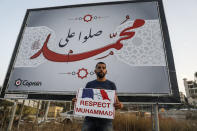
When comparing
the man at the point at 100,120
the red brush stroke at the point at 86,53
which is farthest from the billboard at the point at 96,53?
the man at the point at 100,120

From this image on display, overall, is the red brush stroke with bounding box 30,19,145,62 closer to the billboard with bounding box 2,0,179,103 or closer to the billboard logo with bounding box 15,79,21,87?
the billboard with bounding box 2,0,179,103

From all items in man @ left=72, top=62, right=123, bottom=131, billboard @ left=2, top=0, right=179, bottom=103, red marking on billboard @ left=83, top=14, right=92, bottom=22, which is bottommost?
man @ left=72, top=62, right=123, bottom=131

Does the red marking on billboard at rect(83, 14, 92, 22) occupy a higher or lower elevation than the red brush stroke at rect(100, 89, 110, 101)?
higher

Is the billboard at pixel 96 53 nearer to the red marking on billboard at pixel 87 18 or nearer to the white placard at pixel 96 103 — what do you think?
the red marking on billboard at pixel 87 18

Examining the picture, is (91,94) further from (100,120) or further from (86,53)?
(86,53)

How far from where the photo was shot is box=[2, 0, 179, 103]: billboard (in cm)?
254

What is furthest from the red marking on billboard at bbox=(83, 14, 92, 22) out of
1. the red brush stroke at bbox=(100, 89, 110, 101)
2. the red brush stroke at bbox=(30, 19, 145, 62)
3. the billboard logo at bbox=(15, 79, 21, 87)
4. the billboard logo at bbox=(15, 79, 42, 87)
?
the red brush stroke at bbox=(100, 89, 110, 101)

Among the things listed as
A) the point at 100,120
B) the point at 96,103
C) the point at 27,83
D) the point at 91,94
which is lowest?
the point at 100,120

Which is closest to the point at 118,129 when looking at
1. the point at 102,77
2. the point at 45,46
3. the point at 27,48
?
the point at 102,77

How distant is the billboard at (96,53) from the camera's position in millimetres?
2537

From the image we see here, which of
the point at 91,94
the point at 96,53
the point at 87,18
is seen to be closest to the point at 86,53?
the point at 96,53

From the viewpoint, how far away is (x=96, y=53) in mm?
2969

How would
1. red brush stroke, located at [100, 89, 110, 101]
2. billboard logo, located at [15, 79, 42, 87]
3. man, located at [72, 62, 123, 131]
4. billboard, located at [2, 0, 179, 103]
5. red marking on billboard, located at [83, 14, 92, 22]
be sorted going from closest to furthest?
man, located at [72, 62, 123, 131] < red brush stroke, located at [100, 89, 110, 101] < billboard, located at [2, 0, 179, 103] < billboard logo, located at [15, 79, 42, 87] < red marking on billboard, located at [83, 14, 92, 22]

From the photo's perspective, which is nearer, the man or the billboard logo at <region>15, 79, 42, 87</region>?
the man
